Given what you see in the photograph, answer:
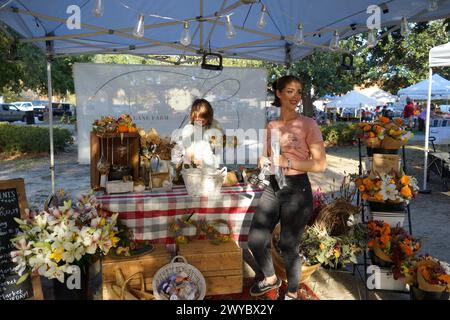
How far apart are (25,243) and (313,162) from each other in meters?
2.00

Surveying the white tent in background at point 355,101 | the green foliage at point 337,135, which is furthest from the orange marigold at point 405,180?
the white tent in background at point 355,101

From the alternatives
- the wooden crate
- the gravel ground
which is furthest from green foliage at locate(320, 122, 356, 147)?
the wooden crate

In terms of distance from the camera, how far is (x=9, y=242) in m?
2.70

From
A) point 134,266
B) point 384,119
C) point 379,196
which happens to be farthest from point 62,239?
point 384,119

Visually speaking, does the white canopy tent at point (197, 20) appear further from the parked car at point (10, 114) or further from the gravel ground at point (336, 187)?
the parked car at point (10, 114)

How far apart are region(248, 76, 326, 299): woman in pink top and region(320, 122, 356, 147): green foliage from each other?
→ 12.0m

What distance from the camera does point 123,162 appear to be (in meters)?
3.38

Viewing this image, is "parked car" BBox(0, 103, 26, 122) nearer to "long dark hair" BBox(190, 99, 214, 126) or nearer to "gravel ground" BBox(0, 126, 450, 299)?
"gravel ground" BBox(0, 126, 450, 299)

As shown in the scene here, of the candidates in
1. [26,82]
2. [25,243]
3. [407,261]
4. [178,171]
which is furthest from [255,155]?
[26,82]

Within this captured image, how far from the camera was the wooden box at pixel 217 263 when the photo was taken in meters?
2.74

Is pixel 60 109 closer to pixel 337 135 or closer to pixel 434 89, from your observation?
pixel 337 135

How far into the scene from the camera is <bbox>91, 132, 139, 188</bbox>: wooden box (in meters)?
3.31

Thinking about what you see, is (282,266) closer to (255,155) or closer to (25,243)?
(25,243)

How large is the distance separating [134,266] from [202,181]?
808 mm
